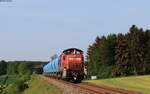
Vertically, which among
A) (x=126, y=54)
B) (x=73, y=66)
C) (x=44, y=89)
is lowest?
(x=44, y=89)

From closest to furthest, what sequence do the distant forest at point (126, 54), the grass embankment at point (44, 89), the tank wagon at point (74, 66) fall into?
1. the grass embankment at point (44, 89)
2. the tank wagon at point (74, 66)
3. the distant forest at point (126, 54)

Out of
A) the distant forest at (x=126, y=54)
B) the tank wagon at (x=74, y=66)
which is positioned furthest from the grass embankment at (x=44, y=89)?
the distant forest at (x=126, y=54)

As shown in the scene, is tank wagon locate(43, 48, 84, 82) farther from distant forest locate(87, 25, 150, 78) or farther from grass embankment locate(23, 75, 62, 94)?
distant forest locate(87, 25, 150, 78)

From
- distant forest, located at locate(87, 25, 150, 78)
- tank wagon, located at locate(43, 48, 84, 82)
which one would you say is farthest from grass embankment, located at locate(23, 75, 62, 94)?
distant forest, located at locate(87, 25, 150, 78)

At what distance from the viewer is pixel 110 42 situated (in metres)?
111

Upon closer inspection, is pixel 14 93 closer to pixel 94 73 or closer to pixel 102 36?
pixel 94 73

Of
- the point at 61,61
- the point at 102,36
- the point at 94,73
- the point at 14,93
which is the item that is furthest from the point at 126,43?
the point at 61,61

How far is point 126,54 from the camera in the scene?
102562mm

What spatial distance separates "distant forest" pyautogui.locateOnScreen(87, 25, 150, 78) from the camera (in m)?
98.7

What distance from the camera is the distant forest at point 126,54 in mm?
98688

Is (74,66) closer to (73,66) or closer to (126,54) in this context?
(73,66)

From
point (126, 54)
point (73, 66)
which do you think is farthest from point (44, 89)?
point (126, 54)

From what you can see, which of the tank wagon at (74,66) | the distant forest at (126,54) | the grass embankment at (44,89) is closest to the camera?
the grass embankment at (44,89)

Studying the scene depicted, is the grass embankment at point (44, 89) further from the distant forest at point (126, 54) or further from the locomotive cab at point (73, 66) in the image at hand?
the distant forest at point (126, 54)
